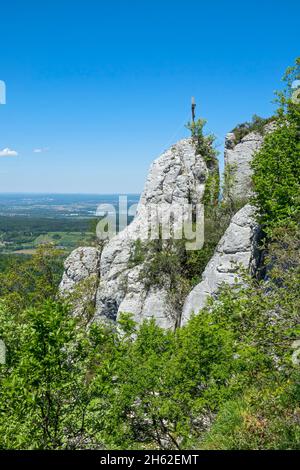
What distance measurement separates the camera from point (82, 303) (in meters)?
34.8

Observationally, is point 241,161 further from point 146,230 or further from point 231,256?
point 231,256

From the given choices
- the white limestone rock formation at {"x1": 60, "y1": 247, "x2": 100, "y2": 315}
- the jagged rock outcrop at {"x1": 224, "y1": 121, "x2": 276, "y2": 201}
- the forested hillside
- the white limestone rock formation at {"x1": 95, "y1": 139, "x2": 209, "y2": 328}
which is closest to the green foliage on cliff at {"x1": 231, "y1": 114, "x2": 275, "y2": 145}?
the jagged rock outcrop at {"x1": 224, "y1": 121, "x2": 276, "y2": 201}

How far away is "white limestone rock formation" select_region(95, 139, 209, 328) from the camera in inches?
1177

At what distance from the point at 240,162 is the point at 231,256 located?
1221 cm

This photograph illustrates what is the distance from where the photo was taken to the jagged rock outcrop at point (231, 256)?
25.1 m

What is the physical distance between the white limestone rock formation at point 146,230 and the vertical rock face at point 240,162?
2.58 meters

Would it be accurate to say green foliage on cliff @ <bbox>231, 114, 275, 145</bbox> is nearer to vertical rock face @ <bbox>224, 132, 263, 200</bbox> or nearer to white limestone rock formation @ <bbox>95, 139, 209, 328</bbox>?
vertical rock face @ <bbox>224, 132, 263, 200</bbox>

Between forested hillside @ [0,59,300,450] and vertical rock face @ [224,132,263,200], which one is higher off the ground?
vertical rock face @ [224,132,263,200]

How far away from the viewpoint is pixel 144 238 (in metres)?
31.6

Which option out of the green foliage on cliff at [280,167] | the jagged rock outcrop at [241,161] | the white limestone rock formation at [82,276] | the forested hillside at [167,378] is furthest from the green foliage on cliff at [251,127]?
the forested hillside at [167,378]

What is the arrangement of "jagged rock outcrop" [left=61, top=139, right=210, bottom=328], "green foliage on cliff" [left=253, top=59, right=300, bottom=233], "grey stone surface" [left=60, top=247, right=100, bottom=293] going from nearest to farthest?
"green foliage on cliff" [left=253, top=59, right=300, bottom=233] → "jagged rock outcrop" [left=61, top=139, right=210, bottom=328] → "grey stone surface" [left=60, top=247, right=100, bottom=293]

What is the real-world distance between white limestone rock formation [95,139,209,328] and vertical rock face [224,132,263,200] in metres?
2.58
